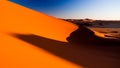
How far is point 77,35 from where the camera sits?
16.6 metres

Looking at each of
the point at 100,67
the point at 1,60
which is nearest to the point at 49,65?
the point at 1,60

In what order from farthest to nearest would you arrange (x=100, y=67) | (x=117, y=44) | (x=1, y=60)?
(x=117, y=44), (x=100, y=67), (x=1, y=60)

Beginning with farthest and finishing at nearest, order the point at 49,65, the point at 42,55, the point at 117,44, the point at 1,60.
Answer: the point at 117,44 < the point at 42,55 < the point at 49,65 < the point at 1,60

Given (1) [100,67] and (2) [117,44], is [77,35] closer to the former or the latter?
(2) [117,44]

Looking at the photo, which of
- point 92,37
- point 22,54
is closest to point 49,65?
point 22,54

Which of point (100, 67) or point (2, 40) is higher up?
point (2, 40)

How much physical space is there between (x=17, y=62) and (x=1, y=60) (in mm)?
390

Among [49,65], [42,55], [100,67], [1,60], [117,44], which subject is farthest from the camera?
[117,44]

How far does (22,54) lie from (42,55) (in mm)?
632

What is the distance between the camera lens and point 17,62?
588 centimetres

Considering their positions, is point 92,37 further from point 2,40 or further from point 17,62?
point 17,62

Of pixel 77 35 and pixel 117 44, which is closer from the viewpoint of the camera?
pixel 117 44

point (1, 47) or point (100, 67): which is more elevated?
point (1, 47)

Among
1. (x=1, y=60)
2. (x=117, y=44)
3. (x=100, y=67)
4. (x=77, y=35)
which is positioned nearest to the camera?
(x=1, y=60)
